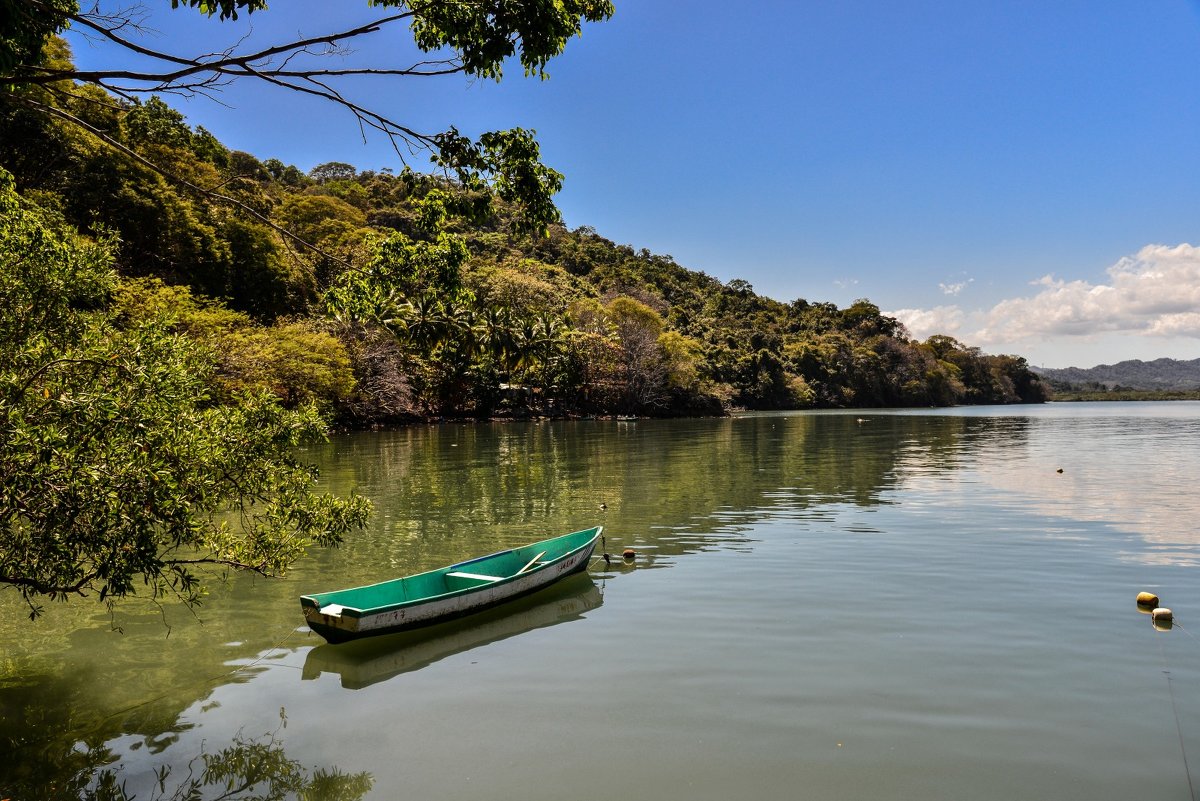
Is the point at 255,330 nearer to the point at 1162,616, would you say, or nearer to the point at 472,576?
the point at 472,576

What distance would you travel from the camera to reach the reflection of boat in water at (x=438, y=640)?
34.4ft

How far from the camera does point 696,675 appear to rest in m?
9.94

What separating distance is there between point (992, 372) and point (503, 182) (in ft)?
615

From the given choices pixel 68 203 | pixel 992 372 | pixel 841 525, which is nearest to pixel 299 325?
pixel 68 203

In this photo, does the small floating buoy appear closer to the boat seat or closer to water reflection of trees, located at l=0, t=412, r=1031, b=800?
water reflection of trees, located at l=0, t=412, r=1031, b=800

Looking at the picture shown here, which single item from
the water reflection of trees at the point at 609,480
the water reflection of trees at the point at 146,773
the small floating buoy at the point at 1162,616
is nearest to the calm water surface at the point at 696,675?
the water reflection of trees at the point at 146,773

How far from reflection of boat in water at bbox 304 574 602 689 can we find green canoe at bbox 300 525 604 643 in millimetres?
279

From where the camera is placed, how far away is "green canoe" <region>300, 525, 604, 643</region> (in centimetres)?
1059

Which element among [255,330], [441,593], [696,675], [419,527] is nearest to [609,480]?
[419,527]

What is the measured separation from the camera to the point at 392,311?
63.3 m

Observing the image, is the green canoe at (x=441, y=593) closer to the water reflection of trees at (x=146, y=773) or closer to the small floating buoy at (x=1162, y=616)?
the water reflection of trees at (x=146, y=773)

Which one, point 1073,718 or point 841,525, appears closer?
point 1073,718

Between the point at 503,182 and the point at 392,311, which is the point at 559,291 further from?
the point at 503,182

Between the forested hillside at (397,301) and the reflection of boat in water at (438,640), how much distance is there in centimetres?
431
